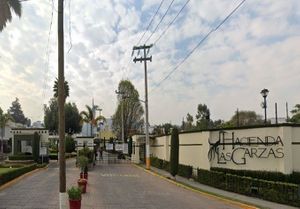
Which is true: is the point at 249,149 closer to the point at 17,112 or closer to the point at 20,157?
the point at 20,157

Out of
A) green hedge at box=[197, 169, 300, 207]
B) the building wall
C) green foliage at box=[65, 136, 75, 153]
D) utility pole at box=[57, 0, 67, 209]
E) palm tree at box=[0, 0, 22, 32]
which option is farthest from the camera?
green foliage at box=[65, 136, 75, 153]

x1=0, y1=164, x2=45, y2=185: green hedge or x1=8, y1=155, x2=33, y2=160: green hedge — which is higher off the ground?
x1=8, y1=155, x2=33, y2=160: green hedge

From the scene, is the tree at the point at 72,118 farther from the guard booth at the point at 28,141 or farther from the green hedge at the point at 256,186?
the green hedge at the point at 256,186

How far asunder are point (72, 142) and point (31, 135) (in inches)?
1187

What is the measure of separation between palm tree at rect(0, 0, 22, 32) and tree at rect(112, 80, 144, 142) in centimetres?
5413

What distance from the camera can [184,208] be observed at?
1986cm

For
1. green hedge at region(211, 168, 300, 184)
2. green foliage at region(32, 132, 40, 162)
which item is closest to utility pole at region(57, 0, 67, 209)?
green hedge at region(211, 168, 300, 184)

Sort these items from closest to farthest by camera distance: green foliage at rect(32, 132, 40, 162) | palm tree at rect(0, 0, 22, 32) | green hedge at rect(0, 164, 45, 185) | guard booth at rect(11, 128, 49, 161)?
palm tree at rect(0, 0, 22, 32) < green hedge at rect(0, 164, 45, 185) < green foliage at rect(32, 132, 40, 162) < guard booth at rect(11, 128, 49, 161)

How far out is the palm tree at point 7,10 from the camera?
92.6ft

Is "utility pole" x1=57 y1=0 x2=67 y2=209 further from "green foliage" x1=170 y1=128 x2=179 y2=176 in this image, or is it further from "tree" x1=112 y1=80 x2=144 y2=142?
"tree" x1=112 y1=80 x2=144 y2=142

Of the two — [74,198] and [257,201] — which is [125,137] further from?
[74,198]

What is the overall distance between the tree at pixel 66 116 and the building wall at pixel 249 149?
7159cm

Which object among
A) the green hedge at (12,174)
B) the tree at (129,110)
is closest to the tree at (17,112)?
the tree at (129,110)

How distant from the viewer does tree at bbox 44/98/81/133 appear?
105100 millimetres
